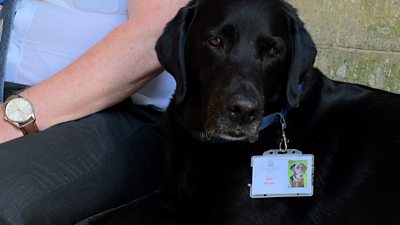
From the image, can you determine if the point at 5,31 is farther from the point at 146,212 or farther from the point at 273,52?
the point at 273,52

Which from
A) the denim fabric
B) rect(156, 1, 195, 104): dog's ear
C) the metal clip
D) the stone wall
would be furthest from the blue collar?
the stone wall

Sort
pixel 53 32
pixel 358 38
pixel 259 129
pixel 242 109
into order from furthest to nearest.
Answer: pixel 358 38 < pixel 53 32 < pixel 259 129 < pixel 242 109

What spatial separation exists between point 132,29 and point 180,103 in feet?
0.74

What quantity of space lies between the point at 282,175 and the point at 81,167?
48 cm

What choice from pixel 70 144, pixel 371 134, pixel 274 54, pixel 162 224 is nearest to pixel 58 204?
pixel 70 144

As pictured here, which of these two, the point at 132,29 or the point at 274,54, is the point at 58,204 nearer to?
the point at 132,29

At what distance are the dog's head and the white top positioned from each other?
8.6 inches

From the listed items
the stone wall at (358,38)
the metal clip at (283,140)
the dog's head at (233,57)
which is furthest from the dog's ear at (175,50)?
the stone wall at (358,38)

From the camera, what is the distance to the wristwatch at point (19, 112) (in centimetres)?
153

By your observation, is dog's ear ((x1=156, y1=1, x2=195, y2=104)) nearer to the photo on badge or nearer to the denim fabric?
the photo on badge

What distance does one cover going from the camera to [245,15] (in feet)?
4.92

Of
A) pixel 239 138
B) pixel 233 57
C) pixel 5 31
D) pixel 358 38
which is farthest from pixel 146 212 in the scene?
pixel 358 38

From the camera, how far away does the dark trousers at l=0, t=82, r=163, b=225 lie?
136cm

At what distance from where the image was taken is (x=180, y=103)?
1.62 meters
